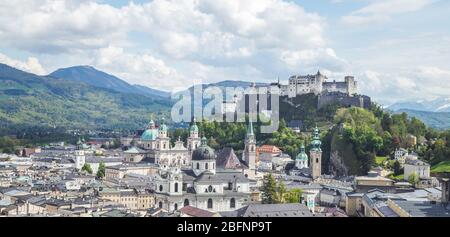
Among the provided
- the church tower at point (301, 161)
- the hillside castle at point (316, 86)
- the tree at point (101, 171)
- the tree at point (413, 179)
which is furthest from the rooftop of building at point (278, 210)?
the hillside castle at point (316, 86)

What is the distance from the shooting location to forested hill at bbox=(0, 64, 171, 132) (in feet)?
413

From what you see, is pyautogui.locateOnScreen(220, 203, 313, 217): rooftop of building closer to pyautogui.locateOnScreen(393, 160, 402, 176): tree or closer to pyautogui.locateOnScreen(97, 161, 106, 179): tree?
pyautogui.locateOnScreen(393, 160, 402, 176): tree

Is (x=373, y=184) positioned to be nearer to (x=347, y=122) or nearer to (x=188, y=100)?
(x=347, y=122)

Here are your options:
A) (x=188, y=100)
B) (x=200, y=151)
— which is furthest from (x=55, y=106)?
(x=200, y=151)

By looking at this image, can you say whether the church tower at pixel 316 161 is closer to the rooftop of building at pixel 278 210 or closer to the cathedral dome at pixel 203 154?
the cathedral dome at pixel 203 154

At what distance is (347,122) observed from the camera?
50.1 meters

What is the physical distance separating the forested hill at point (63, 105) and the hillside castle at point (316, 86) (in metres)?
55.8

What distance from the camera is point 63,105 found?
5768 inches

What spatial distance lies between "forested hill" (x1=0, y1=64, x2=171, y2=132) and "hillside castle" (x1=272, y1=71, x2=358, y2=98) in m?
55.8

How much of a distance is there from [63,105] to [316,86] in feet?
314

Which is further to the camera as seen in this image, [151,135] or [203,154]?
[151,135]

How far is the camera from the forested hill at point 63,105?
12575cm

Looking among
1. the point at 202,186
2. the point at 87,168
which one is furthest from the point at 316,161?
the point at 87,168

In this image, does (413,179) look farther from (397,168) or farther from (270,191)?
(270,191)
